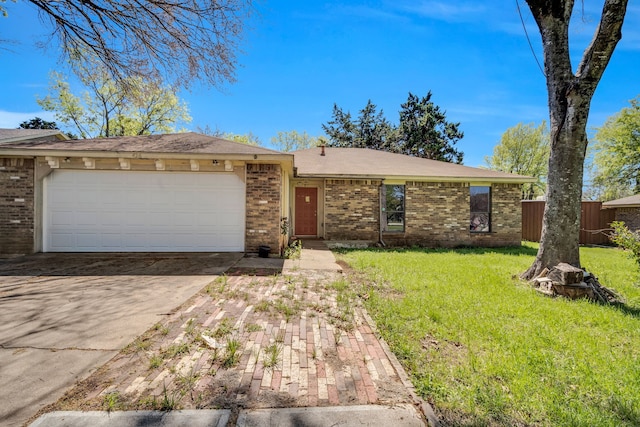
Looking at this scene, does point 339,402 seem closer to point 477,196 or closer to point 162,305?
point 162,305

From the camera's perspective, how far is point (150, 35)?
6516 millimetres

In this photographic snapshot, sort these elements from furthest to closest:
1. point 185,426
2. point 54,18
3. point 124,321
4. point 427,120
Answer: point 427,120 → point 54,18 → point 124,321 → point 185,426

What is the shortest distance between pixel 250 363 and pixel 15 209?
339 inches

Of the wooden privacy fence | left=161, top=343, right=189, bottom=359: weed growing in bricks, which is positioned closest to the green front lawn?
left=161, top=343, right=189, bottom=359: weed growing in bricks

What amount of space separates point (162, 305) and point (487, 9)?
9522 millimetres

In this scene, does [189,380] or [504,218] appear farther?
[504,218]

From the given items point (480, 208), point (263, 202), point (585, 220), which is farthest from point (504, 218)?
point (263, 202)

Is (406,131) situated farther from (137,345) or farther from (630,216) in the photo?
(137,345)

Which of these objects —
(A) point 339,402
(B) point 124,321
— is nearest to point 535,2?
(A) point 339,402

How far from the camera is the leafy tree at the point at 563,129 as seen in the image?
5277 mm

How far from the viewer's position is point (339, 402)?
2.05 m

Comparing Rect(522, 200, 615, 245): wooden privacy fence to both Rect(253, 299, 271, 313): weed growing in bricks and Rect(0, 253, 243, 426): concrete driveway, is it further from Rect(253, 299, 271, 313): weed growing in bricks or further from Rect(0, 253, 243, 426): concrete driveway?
Rect(253, 299, 271, 313): weed growing in bricks

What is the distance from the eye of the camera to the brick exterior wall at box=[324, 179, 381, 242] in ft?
35.7

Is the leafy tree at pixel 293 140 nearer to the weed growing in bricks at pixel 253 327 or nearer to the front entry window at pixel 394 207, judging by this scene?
the front entry window at pixel 394 207
